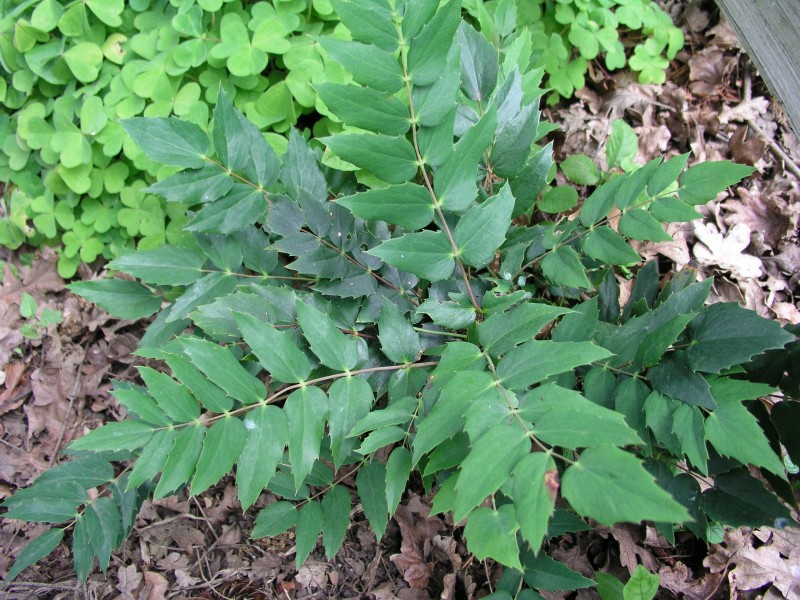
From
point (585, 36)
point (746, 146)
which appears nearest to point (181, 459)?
point (585, 36)

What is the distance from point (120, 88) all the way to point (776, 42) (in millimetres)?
2361

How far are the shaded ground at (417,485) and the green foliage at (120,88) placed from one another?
334 millimetres

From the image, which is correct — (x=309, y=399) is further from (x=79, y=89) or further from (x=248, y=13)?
(x=79, y=89)

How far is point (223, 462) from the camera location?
1329 mm

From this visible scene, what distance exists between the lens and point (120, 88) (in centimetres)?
239

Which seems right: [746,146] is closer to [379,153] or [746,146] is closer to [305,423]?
[379,153]

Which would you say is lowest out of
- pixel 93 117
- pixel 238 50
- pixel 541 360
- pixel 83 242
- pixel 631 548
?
pixel 631 548

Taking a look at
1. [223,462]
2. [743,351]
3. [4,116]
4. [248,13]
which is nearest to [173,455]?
[223,462]

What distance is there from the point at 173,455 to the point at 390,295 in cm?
75

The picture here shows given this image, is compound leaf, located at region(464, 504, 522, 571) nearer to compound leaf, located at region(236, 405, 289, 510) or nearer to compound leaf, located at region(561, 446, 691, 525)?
compound leaf, located at region(561, 446, 691, 525)

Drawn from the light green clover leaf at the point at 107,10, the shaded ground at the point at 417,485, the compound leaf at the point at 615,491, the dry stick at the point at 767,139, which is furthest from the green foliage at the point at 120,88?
the dry stick at the point at 767,139

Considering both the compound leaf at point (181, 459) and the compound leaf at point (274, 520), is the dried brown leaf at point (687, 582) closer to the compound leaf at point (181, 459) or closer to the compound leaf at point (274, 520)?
the compound leaf at point (274, 520)

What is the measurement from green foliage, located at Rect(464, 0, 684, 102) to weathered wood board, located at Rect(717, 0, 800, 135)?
79cm

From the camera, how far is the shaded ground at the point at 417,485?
1.92 meters
